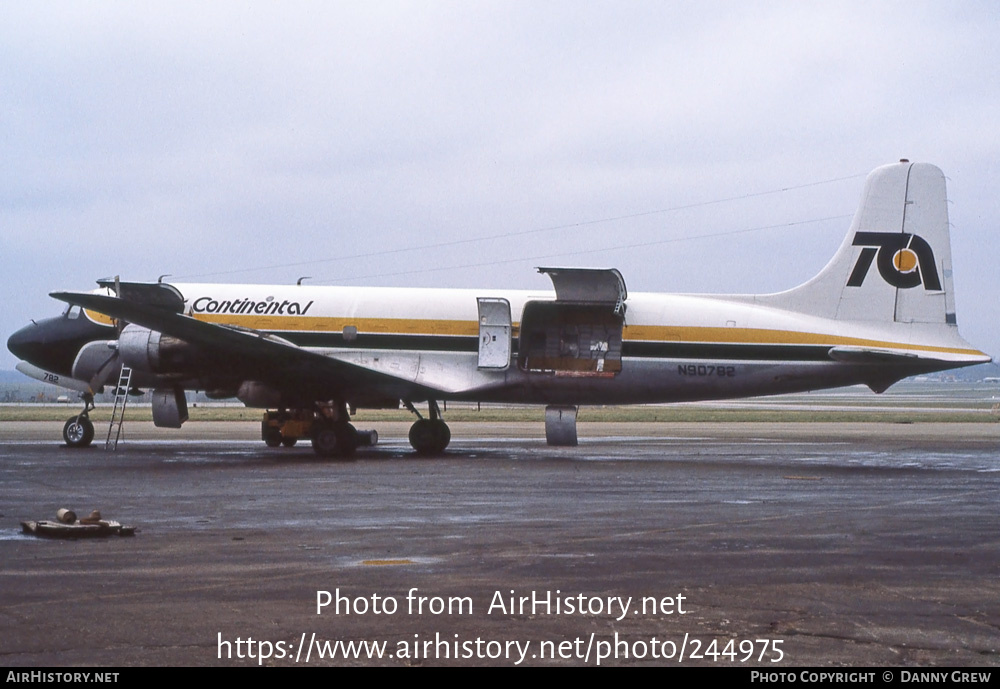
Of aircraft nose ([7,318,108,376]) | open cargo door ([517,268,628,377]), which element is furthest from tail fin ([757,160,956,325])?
aircraft nose ([7,318,108,376])

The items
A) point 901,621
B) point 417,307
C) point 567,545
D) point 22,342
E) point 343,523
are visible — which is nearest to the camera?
point 901,621

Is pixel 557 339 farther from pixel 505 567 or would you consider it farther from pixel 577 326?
pixel 505 567

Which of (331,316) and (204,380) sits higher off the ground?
(331,316)

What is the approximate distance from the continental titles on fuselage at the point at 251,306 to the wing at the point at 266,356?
856 mm

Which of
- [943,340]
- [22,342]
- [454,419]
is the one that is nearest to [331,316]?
[22,342]

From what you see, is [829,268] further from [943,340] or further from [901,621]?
[901,621]

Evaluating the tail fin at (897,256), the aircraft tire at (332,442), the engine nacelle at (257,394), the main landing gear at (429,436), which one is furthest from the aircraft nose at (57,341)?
the tail fin at (897,256)

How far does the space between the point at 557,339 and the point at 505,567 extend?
16535mm

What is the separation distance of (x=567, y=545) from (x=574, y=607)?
10.4ft

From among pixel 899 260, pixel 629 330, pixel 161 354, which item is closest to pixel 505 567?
pixel 629 330

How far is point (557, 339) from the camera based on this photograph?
26.6 meters

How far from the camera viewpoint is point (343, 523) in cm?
1350

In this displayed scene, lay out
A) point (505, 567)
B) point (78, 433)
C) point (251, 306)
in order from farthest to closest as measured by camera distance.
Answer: point (78, 433) → point (251, 306) → point (505, 567)

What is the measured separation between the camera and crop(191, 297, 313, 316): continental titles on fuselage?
1019 inches
